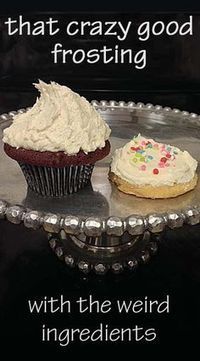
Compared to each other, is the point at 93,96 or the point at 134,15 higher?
the point at 134,15

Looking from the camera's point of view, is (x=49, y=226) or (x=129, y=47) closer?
(x=49, y=226)

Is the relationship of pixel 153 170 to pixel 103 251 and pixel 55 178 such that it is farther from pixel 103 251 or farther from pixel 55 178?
pixel 103 251

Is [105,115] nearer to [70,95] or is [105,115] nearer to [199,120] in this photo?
[199,120]

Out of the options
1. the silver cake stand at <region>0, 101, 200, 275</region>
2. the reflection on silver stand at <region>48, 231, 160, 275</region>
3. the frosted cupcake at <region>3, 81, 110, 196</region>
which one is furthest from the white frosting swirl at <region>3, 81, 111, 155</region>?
the reflection on silver stand at <region>48, 231, 160, 275</region>

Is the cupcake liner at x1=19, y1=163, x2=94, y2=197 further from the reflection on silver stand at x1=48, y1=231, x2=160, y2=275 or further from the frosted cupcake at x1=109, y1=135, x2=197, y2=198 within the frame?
the reflection on silver stand at x1=48, y1=231, x2=160, y2=275

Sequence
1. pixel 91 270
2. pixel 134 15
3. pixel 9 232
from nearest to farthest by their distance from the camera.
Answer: pixel 91 270 < pixel 9 232 < pixel 134 15

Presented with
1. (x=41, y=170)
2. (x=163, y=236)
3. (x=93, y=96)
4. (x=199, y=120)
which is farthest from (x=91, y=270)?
(x=93, y=96)

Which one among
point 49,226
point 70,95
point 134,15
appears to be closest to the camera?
point 49,226

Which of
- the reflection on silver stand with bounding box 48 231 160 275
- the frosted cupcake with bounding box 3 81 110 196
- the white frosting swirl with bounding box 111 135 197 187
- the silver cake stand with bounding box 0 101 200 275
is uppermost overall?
the frosted cupcake with bounding box 3 81 110 196

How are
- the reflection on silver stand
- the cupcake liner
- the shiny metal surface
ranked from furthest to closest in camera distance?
the reflection on silver stand, the cupcake liner, the shiny metal surface

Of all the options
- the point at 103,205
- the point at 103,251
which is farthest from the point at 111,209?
the point at 103,251
